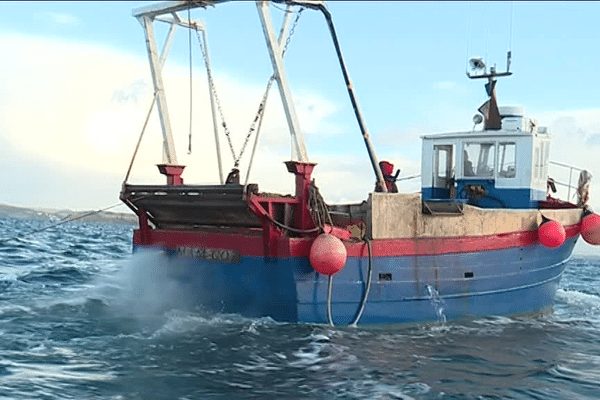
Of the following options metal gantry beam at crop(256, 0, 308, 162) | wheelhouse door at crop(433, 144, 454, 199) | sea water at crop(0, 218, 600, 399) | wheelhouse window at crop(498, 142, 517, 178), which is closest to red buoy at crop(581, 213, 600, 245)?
sea water at crop(0, 218, 600, 399)

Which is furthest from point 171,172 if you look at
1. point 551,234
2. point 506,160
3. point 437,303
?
point 551,234

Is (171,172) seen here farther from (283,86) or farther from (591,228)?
(591,228)

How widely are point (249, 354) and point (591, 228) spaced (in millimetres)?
8586

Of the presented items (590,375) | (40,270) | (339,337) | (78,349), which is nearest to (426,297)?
(339,337)

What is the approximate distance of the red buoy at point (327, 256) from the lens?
9961 mm

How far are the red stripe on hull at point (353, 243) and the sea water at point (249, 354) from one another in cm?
66

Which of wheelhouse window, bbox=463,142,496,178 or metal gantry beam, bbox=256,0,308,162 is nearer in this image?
metal gantry beam, bbox=256,0,308,162

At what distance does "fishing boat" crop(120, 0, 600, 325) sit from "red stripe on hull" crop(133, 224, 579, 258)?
2 cm

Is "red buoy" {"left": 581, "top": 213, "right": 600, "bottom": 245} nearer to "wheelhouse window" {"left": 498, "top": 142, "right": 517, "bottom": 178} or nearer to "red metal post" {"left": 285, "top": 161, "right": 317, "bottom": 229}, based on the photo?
"wheelhouse window" {"left": 498, "top": 142, "right": 517, "bottom": 178}

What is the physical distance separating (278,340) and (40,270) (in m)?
10.9

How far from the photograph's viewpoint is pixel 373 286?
10984mm

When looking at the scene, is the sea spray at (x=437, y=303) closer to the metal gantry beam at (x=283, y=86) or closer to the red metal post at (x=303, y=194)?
the red metal post at (x=303, y=194)

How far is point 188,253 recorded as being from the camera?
38.6 ft

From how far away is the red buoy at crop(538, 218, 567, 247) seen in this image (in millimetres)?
12695
